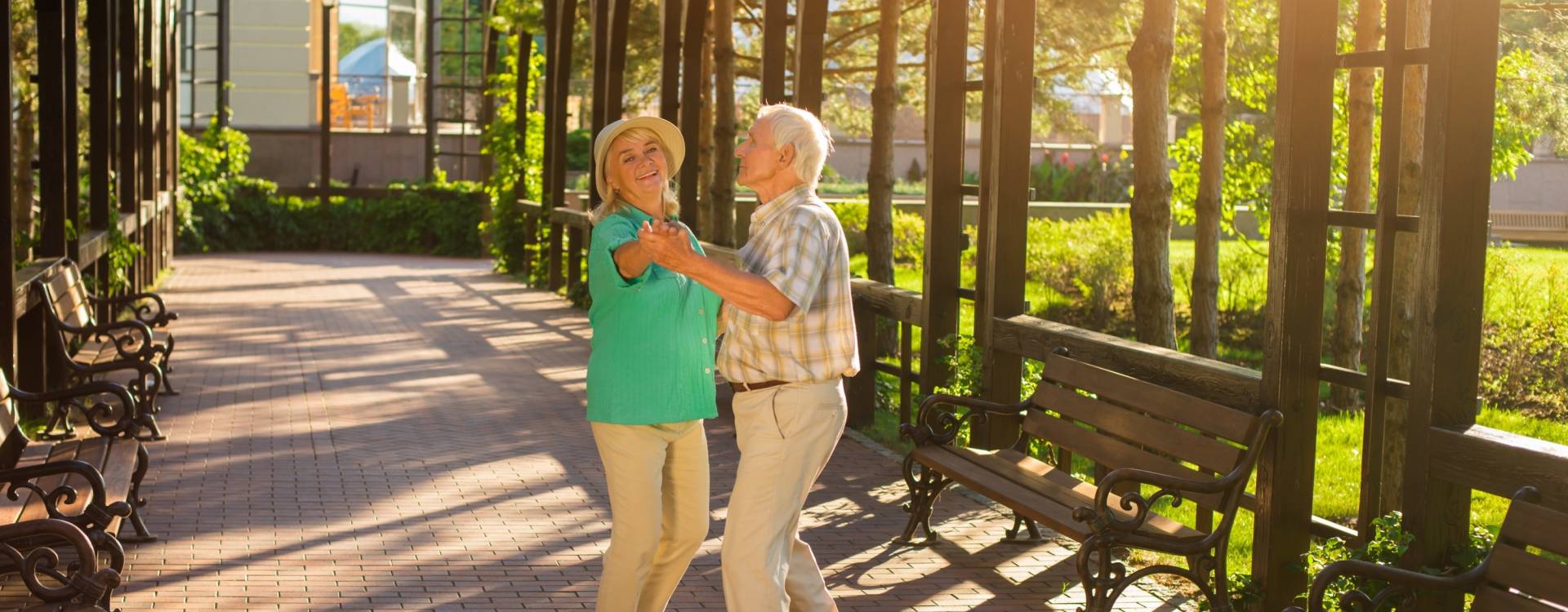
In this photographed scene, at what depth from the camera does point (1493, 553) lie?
404cm

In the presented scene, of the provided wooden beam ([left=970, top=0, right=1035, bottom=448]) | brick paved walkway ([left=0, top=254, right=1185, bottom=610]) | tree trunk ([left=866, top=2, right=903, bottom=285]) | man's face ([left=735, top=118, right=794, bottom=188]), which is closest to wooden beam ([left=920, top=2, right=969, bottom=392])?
wooden beam ([left=970, top=0, right=1035, bottom=448])

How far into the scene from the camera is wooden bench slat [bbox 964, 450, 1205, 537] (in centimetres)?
540

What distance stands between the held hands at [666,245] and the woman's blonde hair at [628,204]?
1.37 ft

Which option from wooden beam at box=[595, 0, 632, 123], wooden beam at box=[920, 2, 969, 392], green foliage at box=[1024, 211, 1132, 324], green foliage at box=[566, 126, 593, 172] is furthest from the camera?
green foliage at box=[566, 126, 593, 172]

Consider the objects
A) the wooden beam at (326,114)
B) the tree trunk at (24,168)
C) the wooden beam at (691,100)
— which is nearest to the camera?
the wooden beam at (691,100)

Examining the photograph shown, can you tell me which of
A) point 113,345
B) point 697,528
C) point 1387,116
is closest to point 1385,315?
point 1387,116

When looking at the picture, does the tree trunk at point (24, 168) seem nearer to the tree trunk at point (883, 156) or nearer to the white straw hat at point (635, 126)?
the tree trunk at point (883, 156)

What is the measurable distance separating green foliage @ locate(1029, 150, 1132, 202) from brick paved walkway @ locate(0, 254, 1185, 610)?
67.1ft

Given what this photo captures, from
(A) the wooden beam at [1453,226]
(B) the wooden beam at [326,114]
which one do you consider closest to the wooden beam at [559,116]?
(B) the wooden beam at [326,114]

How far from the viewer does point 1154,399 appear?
5848mm

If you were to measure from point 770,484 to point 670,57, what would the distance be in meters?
10.1

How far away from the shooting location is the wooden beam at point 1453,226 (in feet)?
14.2

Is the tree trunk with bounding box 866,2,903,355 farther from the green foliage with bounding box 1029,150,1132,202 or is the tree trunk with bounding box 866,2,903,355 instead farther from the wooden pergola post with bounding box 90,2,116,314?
the green foliage with bounding box 1029,150,1132,202

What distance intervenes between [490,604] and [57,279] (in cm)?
497
